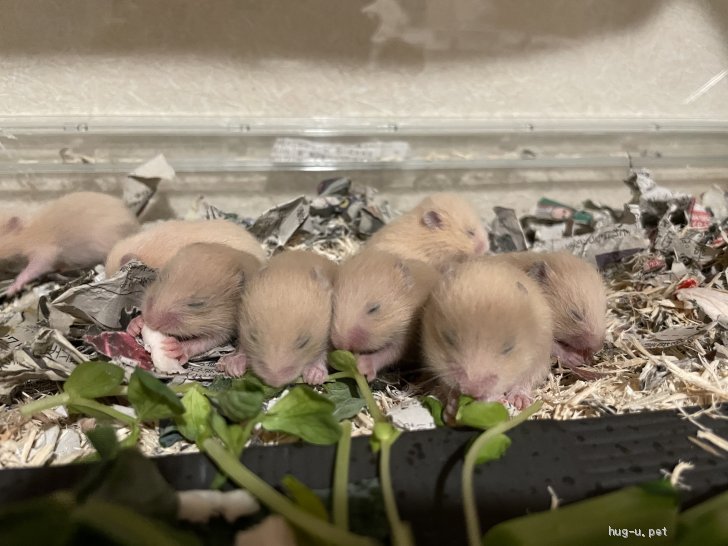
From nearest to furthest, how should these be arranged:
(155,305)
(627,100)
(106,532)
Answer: (106,532)
(155,305)
(627,100)

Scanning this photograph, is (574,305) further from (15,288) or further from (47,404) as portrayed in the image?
(15,288)

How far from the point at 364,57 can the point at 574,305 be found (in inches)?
67.4

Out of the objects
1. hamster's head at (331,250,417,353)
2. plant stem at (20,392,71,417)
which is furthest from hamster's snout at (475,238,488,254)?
plant stem at (20,392,71,417)

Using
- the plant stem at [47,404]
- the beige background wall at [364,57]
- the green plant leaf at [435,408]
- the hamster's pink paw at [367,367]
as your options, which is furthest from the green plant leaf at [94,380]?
the beige background wall at [364,57]

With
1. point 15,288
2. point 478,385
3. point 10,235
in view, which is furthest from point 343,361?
point 10,235

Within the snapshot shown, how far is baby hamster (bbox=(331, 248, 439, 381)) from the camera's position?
177 cm

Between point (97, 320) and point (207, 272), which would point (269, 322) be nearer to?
point (207, 272)

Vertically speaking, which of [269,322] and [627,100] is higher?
[627,100]

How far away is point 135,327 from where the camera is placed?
1.91m

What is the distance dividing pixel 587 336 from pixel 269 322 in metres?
1.07

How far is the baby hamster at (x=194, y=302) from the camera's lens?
1.84 m

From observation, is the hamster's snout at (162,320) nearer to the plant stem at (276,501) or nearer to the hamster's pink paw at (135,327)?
the hamster's pink paw at (135,327)

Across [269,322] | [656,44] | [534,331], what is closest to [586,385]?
[534,331]

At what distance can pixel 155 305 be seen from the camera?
73.0 inches
